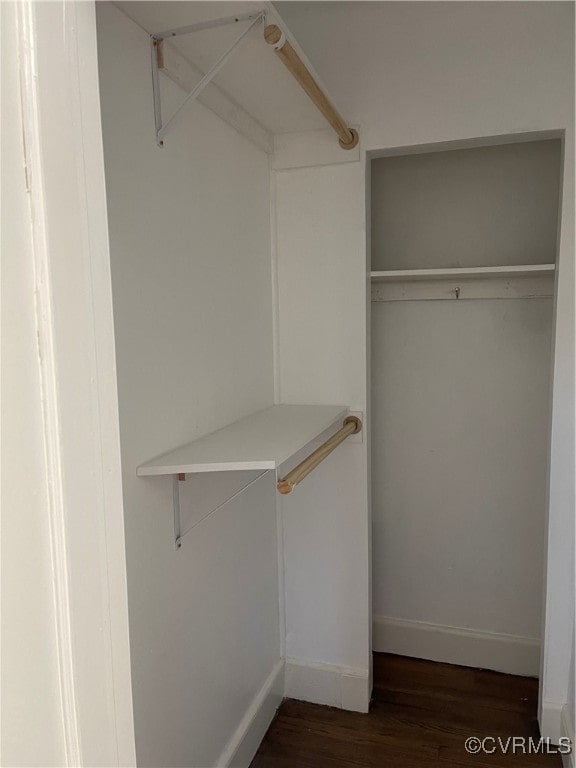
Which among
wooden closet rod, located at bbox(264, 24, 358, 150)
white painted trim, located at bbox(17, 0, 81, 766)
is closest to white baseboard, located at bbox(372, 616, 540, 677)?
wooden closet rod, located at bbox(264, 24, 358, 150)

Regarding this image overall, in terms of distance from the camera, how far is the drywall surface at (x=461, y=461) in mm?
2338

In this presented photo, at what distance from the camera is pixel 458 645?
2.51 m

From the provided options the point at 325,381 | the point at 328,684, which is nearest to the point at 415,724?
the point at 328,684

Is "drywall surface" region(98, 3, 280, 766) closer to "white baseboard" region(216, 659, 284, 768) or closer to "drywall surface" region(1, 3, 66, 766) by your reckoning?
"white baseboard" region(216, 659, 284, 768)

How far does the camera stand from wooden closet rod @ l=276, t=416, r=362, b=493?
4.72 ft

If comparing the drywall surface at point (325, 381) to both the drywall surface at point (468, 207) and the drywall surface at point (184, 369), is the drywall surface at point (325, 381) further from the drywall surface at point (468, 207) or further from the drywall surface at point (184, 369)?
the drywall surface at point (468, 207)

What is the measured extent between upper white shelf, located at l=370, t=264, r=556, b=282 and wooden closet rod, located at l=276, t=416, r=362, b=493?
578 millimetres

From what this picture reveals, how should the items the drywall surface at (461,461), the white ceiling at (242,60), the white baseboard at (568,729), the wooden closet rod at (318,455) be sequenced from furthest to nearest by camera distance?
the drywall surface at (461,461), the white baseboard at (568,729), the wooden closet rod at (318,455), the white ceiling at (242,60)

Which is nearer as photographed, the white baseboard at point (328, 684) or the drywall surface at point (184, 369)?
the drywall surface at point (184, 369)

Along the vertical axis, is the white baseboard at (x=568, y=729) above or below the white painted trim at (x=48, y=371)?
below

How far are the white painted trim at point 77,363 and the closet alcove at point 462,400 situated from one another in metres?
1.70

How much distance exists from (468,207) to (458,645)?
192 centimetres

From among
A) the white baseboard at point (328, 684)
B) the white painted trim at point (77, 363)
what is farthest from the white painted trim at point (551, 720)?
the white painted trim at point (77, 363)

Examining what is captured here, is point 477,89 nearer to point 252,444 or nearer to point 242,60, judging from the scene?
point 242,60
